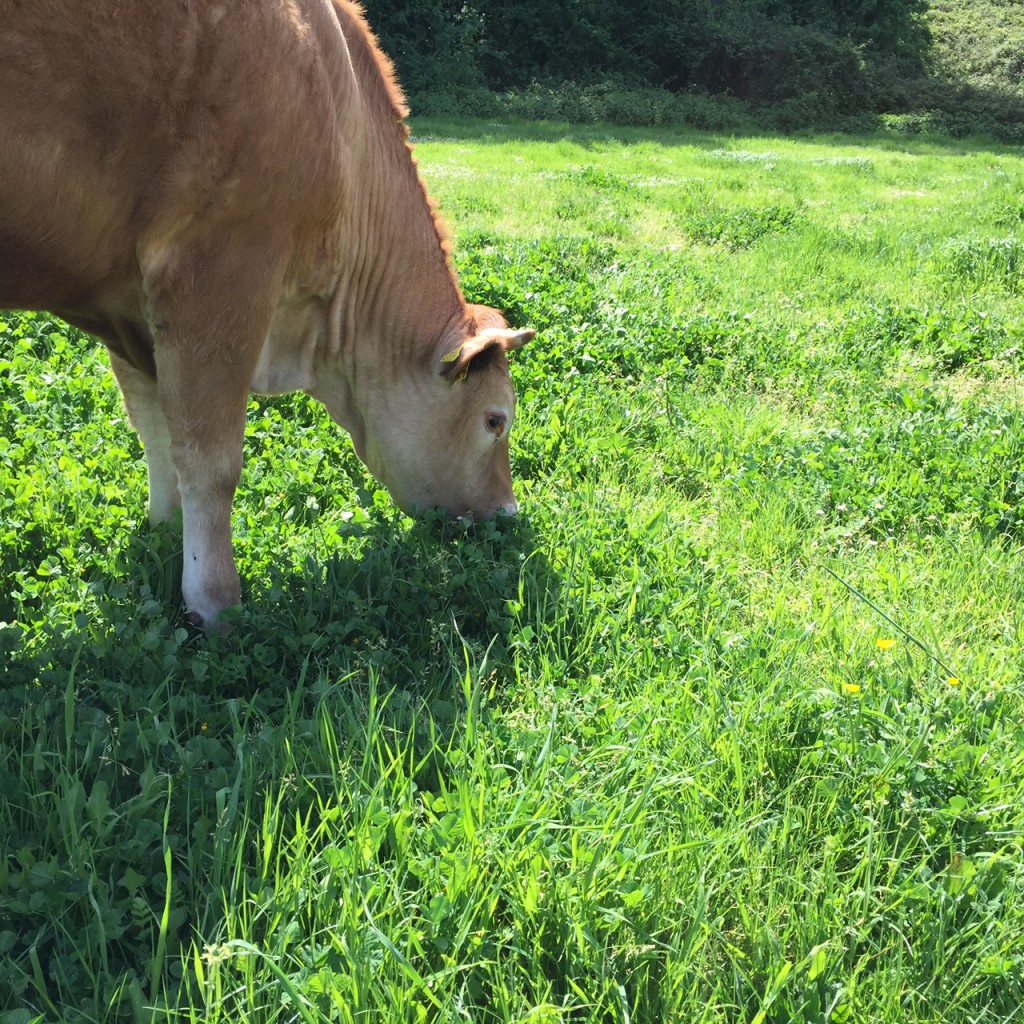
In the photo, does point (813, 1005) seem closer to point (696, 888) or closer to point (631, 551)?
point (696, 888)

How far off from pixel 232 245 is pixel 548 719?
6.10 ft

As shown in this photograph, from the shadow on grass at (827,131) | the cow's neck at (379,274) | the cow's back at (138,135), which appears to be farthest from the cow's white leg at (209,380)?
the shadow on grass at (827,131)

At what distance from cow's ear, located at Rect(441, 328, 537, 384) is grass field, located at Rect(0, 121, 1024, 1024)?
675 mm

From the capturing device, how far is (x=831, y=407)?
6.01 metres

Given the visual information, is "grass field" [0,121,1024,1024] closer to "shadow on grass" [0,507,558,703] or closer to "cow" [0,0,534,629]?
"shadow on grass" [0,507,558,703]

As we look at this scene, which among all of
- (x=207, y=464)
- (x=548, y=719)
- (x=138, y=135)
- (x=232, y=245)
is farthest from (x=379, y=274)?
(x=548, y=719)

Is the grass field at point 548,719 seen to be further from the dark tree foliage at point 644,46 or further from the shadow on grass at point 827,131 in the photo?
the dark tree foliage at point 644,46

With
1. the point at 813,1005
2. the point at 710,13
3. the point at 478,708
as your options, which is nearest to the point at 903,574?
the point at 478,708

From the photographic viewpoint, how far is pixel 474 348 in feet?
13.0

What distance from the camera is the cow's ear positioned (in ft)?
13.0

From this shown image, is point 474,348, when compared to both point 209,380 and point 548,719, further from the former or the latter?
point 548,719

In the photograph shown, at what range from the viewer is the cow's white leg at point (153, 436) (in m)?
4.02

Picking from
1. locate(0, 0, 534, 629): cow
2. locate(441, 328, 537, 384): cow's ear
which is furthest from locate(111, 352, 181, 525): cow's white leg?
locate(441, 328, 537, 384): cow's ear

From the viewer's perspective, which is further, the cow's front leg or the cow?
the cow's front leg
